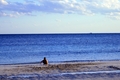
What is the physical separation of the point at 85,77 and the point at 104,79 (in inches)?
35.5

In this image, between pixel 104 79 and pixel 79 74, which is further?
pixel 79 74

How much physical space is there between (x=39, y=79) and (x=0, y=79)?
1.75 m

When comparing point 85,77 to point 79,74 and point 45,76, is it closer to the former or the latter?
point 79,74

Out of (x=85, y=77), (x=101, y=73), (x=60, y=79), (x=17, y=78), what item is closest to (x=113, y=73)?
(x=101, y=73)

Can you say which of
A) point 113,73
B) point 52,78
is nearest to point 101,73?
point 113,73

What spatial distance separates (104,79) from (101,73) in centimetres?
119

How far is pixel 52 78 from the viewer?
12.5 m

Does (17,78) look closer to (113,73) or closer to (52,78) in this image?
(52,78)

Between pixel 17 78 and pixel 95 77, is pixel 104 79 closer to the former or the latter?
pixel 95 77

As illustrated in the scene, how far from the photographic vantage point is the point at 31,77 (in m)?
12.7

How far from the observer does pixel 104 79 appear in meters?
12.5

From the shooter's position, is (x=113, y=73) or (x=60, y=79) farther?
(x=113, y=73)

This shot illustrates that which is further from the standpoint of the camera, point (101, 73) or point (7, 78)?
point (101, 73)

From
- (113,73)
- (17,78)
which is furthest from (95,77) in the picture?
(17,78)
